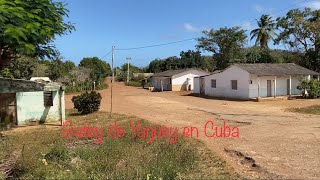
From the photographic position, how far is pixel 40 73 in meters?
48.3

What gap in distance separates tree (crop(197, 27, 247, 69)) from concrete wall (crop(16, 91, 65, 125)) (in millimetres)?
46123

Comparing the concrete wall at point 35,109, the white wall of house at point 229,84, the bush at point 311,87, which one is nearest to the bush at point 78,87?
the white wall of house at point 229,84

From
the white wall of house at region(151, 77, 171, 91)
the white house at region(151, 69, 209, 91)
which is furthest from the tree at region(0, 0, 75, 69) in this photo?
the white wall of house at region(151, 77, 171, 91)

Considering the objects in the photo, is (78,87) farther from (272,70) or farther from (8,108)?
(8,108)

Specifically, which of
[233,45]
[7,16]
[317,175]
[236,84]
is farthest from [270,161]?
[233,45]

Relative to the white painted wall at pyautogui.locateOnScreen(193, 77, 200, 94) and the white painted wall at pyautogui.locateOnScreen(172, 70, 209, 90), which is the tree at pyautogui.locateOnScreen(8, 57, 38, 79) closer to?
the white painted wall at pyautogui.locateOnScreen(193, 77, 200, 94)

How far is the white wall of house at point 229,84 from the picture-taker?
33.3 meters

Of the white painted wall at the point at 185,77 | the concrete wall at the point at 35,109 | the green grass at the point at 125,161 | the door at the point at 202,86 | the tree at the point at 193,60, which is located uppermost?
the tree at the point at 193,60

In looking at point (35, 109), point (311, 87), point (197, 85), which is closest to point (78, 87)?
point (197, 85)

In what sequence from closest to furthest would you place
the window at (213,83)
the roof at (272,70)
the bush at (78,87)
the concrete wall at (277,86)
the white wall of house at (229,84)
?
1. the concrete wall at (277,86)
2. the roof at (272,70)
3. the white wall of house at (229,84)
4. the window at (213,83)
5. the bush at (78,87)

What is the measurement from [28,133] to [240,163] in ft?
31.5

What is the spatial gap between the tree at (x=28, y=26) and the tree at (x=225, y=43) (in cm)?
4767

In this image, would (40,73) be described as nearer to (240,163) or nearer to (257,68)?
(257,68)

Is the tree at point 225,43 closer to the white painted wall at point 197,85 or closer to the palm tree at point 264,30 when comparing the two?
the palm tree at point 264,30
